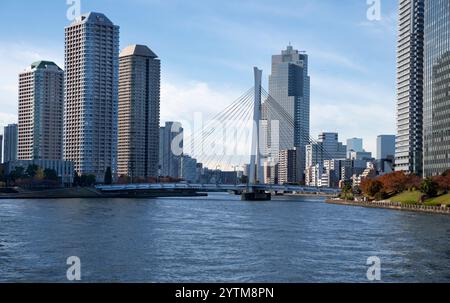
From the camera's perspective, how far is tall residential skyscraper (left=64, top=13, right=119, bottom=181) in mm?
189125

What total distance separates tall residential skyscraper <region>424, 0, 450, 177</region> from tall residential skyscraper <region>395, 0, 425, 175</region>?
84.3 feet

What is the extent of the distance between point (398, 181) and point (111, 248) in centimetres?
8929

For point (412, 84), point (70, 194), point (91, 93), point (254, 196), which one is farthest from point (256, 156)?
point (91, 93)

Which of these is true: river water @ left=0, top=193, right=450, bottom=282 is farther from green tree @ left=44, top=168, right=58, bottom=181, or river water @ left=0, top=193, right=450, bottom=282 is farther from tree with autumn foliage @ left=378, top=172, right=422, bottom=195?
green tree @ left=44, top=168, right=58, bottom=181

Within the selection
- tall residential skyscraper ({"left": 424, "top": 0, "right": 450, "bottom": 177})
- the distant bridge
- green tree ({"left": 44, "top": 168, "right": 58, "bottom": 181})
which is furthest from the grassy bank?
green tree ({"left": 44, "top": 168, "right": 58, "bottom": 181})

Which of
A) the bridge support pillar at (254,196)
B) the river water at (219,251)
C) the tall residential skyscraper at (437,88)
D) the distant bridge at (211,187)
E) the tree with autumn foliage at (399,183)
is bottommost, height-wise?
the river water at (219,251)

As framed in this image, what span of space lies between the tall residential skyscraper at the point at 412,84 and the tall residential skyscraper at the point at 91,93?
85.4 meters

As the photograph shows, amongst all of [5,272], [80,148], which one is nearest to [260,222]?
[5,272]

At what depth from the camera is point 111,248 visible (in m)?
39.0

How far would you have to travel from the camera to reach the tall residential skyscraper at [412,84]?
155 m

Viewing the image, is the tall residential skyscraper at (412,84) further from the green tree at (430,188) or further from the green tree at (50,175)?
the green tree at (50,175)

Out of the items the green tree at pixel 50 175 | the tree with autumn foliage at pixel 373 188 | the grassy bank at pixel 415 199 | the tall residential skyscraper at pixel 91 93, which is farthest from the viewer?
the tall residential skyscraper at pixel 91 93

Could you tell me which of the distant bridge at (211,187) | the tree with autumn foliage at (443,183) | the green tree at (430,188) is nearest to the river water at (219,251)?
the green tree at (430,188)

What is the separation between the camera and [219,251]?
125 ft
